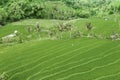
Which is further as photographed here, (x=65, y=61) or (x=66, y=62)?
(x=65, y=61)

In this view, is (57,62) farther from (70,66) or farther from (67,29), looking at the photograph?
(67,29)

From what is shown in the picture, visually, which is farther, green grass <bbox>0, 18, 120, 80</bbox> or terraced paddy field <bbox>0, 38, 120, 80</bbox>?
green grass <bbox>0, 18, 120, 80</bbox>

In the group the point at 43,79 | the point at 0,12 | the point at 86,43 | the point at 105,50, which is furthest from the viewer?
the point at 0,12

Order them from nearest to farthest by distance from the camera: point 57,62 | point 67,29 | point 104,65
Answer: point 104,65
point 57,62
point 67,29

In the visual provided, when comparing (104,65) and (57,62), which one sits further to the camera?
(57,62)

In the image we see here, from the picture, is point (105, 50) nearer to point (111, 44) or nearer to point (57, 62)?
point (111, 44)

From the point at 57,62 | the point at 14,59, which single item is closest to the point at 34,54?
the point at 14,59

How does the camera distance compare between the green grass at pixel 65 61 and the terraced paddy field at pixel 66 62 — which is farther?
the green grass at pixel 65 61
